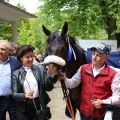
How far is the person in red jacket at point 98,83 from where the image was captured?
418 centimetres

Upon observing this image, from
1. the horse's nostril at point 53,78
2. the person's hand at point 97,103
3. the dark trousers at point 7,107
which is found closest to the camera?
the person's hand at point 97,103

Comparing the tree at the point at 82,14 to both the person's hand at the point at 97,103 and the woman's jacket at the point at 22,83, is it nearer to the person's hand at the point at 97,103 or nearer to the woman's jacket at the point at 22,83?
the woman's jacket at the point at 22,83

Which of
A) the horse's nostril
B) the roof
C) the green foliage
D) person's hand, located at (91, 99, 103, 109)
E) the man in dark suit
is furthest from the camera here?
the green foliage

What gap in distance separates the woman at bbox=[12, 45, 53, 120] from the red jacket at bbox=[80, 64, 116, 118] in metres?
0.43

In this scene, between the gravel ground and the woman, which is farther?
the gravel ground

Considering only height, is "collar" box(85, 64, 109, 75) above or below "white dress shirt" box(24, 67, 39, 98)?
above

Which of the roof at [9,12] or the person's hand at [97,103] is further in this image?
the roof at [9,12]

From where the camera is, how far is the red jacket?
14.2 ft

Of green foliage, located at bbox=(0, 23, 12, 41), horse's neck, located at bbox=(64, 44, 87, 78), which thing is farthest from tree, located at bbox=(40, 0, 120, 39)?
green foliage, located at bbox=(0, 23, 12, 41)

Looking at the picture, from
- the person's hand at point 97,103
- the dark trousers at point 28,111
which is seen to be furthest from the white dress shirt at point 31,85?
the person's hand at point 97,103

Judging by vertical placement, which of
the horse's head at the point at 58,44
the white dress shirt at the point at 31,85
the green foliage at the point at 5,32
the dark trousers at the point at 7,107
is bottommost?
the dark trousers at the point at 7,107

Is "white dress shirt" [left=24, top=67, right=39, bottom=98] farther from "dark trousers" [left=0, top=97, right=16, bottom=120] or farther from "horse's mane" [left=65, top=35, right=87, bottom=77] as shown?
"horse's mane" [left=65, top=35, right=87, bottom=77]

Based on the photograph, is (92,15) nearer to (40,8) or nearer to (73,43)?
(40,8)

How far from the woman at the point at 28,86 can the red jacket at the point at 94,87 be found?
0.43 meters
